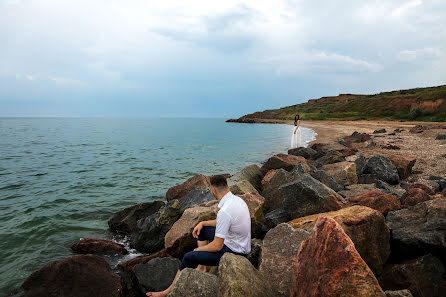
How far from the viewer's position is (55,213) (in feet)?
44.3

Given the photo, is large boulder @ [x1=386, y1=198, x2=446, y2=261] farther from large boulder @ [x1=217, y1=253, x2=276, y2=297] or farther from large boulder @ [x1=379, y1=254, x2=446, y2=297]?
large boulder @ [x1=217, y1=253, x2=276, y2=297]

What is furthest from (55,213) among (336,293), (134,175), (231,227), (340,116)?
(340,116)

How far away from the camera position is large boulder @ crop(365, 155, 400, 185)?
12.6m

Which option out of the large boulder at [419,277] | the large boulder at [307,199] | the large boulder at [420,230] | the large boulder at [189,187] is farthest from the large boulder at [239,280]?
the large boulder at [189,187]

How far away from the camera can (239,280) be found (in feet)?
13.1

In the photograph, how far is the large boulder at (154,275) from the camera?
6.13 meters

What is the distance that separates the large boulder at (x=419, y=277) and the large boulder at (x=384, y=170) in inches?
347

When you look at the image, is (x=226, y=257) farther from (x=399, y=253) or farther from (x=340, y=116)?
(x=340, y=116)

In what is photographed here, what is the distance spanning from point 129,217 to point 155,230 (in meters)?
2.32

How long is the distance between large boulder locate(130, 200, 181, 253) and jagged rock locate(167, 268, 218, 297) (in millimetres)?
5056

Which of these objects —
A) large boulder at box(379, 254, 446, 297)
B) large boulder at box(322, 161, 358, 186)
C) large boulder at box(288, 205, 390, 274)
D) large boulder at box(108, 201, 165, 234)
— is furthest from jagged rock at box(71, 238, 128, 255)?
A: large boulder at box(322, 161, 358, 186)

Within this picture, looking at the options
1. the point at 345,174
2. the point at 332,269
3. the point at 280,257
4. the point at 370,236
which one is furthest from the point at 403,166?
the point at 332,269

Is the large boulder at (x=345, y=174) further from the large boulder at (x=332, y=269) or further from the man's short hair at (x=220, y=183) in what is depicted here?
the large boulder at (x=332, y=269)

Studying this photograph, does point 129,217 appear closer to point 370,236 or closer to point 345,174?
point 370,236
